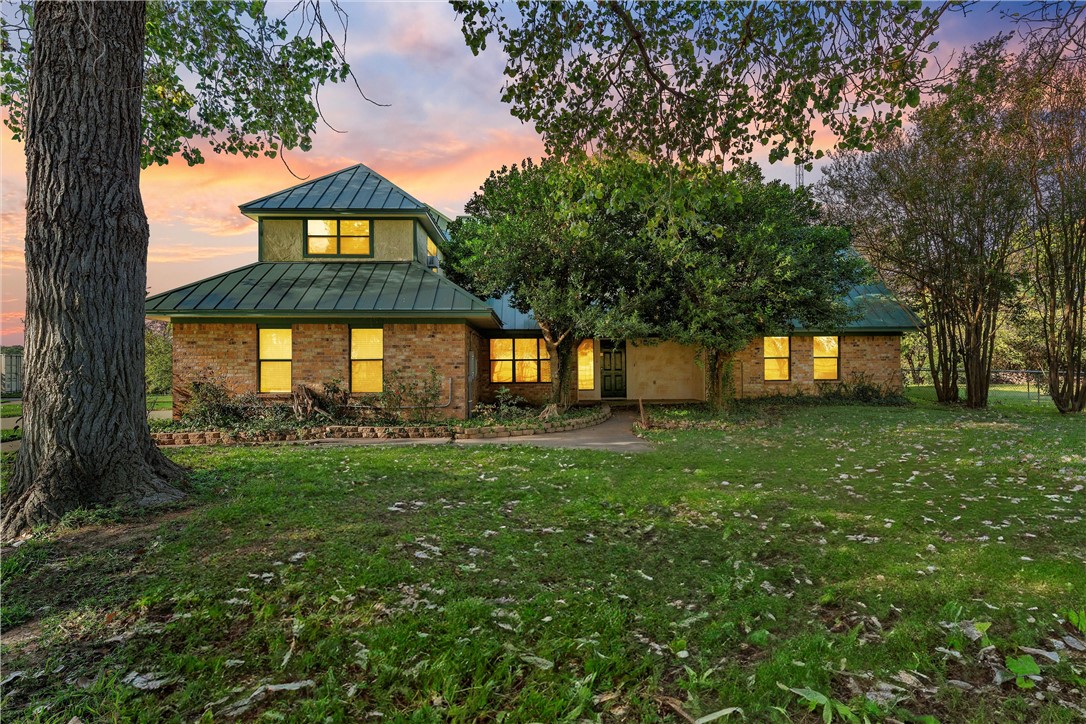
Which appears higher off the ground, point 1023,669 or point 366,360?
point 366,360

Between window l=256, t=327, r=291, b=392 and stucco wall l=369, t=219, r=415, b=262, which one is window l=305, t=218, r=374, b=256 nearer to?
stucco wall l=369, t=219, r=415, b=262

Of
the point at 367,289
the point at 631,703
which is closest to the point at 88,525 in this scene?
the point at 631,703

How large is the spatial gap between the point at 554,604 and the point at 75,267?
5.01 meters

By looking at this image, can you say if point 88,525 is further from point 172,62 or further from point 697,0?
point 172,62

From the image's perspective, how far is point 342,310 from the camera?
11.7 meters

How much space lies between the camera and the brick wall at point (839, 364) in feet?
58.6

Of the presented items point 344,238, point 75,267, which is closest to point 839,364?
point 344,238

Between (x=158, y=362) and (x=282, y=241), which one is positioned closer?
(x=282, y=241)

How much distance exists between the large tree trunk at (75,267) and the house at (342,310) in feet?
23.1

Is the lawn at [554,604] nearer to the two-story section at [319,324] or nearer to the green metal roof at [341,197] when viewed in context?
the two-story section at [319,324]

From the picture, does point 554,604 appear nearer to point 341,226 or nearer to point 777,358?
point 341,226

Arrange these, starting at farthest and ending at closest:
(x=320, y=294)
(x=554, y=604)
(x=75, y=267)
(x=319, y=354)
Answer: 1. (x=319, y=354)
2. (x=320, y=294)
3. (x=75, y=267)
4. (x=554, y=604)

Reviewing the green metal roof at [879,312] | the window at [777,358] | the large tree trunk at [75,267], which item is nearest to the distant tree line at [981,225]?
the green metal roof at [879,312]

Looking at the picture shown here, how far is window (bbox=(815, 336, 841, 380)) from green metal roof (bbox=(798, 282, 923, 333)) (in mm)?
769
